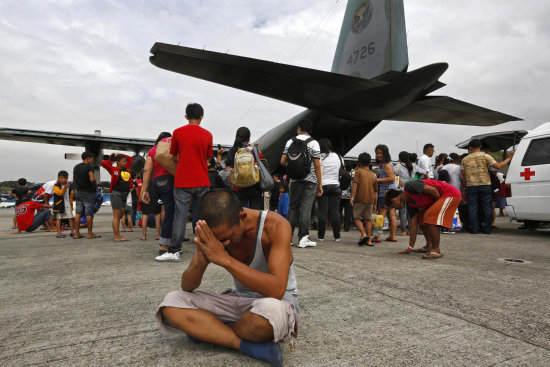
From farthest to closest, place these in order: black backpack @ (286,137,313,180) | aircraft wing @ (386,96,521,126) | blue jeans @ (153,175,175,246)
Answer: aircraft wing @ (386,96,521,126) < black backpack @ (286,137,313,180) < blue jeans @ (153,175,175,246)

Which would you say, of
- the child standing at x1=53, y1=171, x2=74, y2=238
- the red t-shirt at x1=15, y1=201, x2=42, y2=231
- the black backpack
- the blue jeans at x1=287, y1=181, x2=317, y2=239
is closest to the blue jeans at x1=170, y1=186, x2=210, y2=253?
the black backpack

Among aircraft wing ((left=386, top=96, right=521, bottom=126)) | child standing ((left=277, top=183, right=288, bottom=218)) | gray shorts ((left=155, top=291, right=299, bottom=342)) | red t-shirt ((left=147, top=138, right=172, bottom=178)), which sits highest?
aircraft wing ((left=386, top=96, right=521, bottom=126))

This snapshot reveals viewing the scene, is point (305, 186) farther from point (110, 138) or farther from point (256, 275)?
point (110, 138)

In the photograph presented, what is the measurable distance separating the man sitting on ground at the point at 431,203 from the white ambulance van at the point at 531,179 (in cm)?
281

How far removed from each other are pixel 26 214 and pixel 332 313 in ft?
26.7

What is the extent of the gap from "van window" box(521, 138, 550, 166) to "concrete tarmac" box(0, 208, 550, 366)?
2.68 m

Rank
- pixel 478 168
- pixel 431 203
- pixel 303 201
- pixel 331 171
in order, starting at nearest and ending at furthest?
1. pixel 431 203
2. pixel 303 201
3. pixel 331 171
4. pixel 478 168

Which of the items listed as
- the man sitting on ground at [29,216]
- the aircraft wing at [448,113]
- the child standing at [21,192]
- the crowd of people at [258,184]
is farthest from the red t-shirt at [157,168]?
the child standing at [21,192]

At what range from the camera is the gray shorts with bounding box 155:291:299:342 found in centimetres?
132

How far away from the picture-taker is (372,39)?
745 centimetres

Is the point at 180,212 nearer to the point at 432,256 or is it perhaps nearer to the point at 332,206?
the point at 332,206

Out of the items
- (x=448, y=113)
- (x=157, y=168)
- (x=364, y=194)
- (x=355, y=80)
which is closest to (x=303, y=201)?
(x=364, y=194)

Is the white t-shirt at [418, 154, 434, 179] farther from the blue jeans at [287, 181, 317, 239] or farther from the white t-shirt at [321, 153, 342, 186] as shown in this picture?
the blue jeans at [287, 181, 317, 239]

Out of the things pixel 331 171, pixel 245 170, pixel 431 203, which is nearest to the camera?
pixel 431 203
